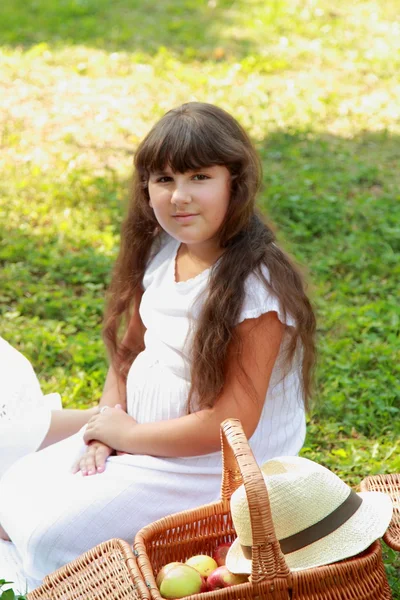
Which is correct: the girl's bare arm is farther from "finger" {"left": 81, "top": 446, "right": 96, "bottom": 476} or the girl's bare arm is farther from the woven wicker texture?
the woven wicker texture

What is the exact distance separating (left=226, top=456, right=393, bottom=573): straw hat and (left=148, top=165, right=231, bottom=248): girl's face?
778mm

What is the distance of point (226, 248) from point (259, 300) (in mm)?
226

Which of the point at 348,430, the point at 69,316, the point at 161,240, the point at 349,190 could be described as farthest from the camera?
the point at 349,190

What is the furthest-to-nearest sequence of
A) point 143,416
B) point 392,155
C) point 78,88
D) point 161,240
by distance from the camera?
point 78,88
point 392,155
point 161,240
point 143,416

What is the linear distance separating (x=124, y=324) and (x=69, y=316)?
54.2 inches

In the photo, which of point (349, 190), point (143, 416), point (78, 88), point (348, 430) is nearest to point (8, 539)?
point (143, 416)

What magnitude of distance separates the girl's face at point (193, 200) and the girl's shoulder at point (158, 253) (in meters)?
0.35

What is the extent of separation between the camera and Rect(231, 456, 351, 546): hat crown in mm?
2242

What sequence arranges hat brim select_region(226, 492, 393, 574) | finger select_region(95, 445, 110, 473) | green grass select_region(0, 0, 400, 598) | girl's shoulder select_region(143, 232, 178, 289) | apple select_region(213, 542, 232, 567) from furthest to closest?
green grass select_region(0, 0, 400, 598) < girl's shoulder select_region(143, 232, 178, 289) < finger select_region(95, 445, 110, 473) < apple select_region(213, 542, 232, 567) < hat brim select_region(226, 492, 393, 574)

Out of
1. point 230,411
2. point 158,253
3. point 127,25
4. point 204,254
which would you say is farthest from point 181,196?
point 127,25

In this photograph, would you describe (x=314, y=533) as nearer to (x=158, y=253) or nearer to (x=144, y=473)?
(x=144, y=473)

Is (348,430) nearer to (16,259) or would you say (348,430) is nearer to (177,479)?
(177,479)

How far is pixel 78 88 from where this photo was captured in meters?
7.60

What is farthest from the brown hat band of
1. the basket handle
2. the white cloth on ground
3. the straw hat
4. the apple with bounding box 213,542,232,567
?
the white cloth on ground
